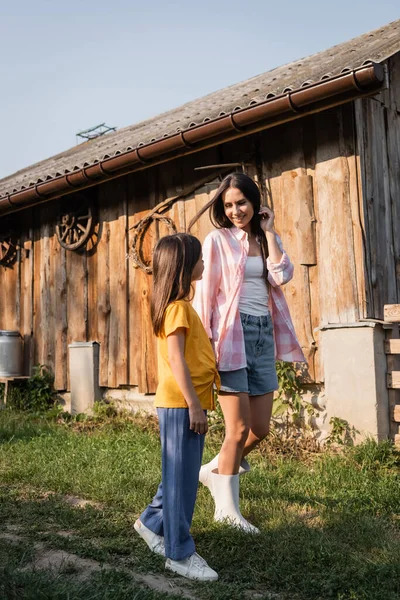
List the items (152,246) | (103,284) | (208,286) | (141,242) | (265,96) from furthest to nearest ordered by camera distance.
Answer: (103,284)
(141,242)
(152,246)
(265,96)
(208,286)

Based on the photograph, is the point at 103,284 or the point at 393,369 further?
the point at 103,284

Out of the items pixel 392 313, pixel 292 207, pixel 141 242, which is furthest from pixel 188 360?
pixel 141 242

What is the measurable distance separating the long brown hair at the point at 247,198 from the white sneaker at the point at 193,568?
5.04ft

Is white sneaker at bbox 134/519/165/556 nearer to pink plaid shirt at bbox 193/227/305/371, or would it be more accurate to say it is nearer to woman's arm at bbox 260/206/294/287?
pink plaid shirt at bbox 193/227/305/371

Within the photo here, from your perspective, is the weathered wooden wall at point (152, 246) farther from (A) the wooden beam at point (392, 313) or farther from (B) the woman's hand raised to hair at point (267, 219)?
(B) the woman's hand raised to hair at point (267, 219)

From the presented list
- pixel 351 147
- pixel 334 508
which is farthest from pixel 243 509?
pixel 351 147

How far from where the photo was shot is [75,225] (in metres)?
8.13

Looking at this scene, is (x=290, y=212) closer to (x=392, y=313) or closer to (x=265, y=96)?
(x=265, y=96)

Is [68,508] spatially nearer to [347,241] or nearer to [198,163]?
[347,241]

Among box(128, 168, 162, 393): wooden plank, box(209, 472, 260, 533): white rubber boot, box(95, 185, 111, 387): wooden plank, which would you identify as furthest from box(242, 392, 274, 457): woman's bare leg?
box(95, 185, 111, 387): wooden plank

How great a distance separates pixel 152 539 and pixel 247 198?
182cm

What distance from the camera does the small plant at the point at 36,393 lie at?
817 centimetres

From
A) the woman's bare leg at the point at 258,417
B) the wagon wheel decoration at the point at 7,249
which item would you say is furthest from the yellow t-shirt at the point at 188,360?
the wagon wheel decoration at the point at 7,249

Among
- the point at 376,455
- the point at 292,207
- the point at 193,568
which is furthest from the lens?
the point at 292,207
